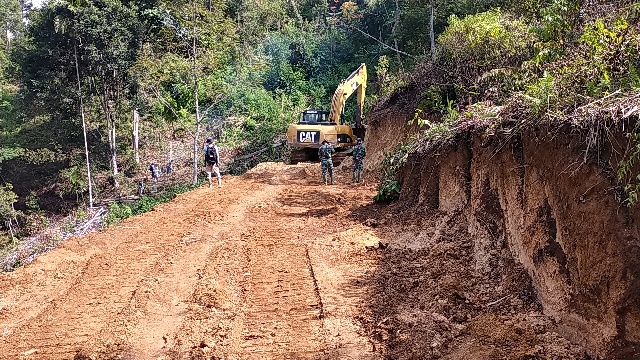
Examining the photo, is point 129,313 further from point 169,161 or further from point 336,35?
point 336,35

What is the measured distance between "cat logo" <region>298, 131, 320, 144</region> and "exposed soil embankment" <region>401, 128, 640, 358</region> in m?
12.4

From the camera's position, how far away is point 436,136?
941cm

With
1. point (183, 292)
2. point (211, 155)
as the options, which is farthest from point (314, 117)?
point (183, 292)

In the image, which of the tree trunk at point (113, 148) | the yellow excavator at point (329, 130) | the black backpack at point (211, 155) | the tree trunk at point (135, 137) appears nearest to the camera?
the black backpack at point (211, 155)

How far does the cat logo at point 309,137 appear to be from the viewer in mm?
20500

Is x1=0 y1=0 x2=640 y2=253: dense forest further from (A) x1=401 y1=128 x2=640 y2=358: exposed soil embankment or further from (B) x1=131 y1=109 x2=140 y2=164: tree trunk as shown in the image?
(A) x1=401 y1=128 x2=640 y2=358: exposed soil embankment

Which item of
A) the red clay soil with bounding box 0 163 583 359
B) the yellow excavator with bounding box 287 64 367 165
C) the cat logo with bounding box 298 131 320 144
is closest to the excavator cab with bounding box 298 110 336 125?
the yellow excavator with bounding box 287 64 367 165

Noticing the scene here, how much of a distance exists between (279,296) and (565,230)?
4131 mm

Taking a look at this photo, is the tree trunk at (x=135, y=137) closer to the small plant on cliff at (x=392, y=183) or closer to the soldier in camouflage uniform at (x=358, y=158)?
the soldier in camouflage uniform at (x=358, y=158)

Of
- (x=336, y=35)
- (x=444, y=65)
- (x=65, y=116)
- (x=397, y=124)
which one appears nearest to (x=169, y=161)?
(x=65, y=116)

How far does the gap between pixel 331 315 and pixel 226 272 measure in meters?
2.64

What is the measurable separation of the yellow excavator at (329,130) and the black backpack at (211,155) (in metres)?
5.08

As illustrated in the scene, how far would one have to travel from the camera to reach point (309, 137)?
20578 mm

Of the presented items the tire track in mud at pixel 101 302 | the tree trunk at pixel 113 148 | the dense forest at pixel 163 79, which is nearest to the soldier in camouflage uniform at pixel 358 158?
the dense forest at pixel 163 79
